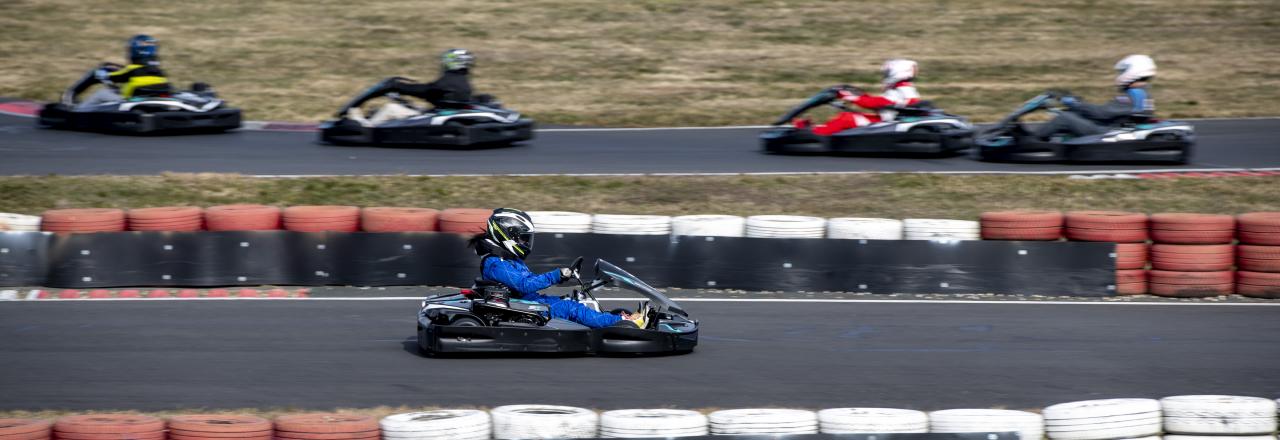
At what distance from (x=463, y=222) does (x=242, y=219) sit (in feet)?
6.68

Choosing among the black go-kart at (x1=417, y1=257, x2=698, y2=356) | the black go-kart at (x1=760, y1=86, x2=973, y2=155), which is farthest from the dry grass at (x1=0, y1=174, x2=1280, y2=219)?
the black go-kart at (x1=417, y1=257, x2=698, y2=356)

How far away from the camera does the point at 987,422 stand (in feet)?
24.2

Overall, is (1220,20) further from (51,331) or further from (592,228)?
(51,331)

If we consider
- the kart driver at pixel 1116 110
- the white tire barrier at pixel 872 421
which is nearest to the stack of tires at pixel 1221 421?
the white tire barrier at pixel 872 421

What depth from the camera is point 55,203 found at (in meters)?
14.8

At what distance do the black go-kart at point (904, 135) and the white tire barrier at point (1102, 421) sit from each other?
10.0 metres

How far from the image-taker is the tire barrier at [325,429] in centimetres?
717

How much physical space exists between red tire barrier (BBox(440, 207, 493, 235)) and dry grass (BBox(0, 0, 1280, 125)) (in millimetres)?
9967

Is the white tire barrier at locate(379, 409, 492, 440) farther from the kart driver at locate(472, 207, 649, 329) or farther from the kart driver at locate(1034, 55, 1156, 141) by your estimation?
the kart driver at locate(1034, 55, 1156, 141)

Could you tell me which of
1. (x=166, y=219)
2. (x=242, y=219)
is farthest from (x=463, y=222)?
(x=166, y=219)

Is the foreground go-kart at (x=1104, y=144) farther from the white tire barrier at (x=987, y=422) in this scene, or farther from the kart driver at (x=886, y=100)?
the white tire barrier at (x=987, y=422)

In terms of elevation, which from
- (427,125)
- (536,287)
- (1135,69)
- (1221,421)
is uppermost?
(1135,69)

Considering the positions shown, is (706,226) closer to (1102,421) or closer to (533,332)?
(533,332)

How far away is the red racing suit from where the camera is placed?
1761 centimetres
